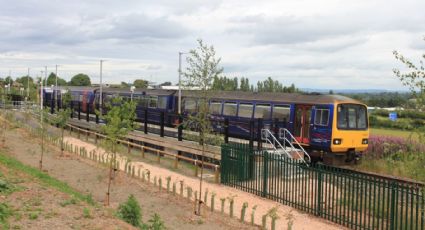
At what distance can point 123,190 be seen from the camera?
49.4 ft

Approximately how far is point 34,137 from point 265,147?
55.9ft

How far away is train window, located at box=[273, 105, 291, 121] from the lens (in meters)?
22.7

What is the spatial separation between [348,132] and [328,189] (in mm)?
9123

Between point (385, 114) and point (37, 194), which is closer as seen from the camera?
point (37, 194)

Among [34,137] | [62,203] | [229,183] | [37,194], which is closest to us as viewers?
[62,203]

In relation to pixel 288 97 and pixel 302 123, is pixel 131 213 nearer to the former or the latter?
pixel 302 123

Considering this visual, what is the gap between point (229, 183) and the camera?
54.9 feet

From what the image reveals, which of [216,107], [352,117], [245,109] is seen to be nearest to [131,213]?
[352,117]

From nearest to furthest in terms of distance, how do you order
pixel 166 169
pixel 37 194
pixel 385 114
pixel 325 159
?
pixel 37 194 < pixel 166 169 < pixel 325 159 < pixel 385 114

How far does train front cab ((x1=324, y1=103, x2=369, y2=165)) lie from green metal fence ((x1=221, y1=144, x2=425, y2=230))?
615cm

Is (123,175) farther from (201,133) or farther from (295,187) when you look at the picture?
(295,187)

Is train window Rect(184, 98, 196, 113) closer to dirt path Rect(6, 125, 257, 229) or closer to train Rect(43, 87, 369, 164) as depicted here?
train Rect(43, 87, 369, 164)

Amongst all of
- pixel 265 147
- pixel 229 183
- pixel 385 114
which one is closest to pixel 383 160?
pixel 265 147

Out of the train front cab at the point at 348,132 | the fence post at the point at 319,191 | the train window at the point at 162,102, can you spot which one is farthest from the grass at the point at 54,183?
the train window at the point at 162,102
